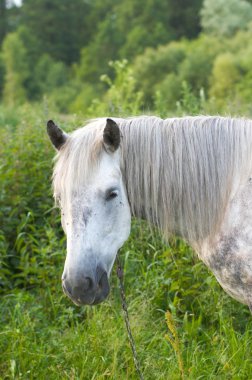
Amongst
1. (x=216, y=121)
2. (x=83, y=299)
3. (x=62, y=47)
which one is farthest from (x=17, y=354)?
(x=62, y=47)

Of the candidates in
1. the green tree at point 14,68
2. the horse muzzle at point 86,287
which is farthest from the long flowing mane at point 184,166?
the green tree at point 14,68

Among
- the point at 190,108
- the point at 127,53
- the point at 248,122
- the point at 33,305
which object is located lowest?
the point at 127,53

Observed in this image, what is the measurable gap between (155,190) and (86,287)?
26.5 inches

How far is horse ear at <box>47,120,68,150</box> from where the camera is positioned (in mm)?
2594

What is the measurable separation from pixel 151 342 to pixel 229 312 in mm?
668

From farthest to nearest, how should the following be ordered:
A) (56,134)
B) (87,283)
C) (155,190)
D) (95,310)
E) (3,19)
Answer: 1. (3,19)
2. (95,310)
3. (155,190)
4. (56,134)
5. (87,283)

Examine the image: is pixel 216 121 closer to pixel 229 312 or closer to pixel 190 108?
pixel 229 312

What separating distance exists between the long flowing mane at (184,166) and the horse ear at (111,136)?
15cm

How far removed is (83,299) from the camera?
7.86 feet

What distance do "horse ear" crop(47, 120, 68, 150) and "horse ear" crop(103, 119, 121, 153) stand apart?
0.25 meters

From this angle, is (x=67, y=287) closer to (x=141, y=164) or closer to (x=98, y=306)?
(x=141, y=164)

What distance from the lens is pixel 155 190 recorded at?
2.73 meters

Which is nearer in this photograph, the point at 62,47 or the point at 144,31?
the point at 144,31

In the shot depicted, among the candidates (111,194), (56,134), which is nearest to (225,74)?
(56,134)
